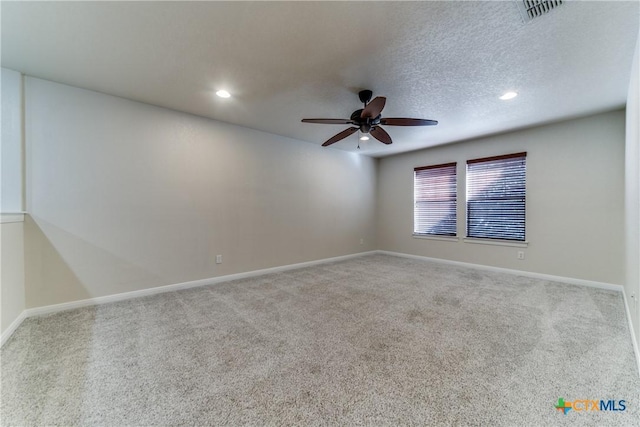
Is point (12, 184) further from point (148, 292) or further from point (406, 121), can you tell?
point (406, 121)

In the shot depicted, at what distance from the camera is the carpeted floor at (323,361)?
1373 millimetres

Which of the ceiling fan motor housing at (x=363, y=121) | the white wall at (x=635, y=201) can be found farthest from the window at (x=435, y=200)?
the ceiling fan motor housing at (x=363, y=121)

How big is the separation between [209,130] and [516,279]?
5277mm

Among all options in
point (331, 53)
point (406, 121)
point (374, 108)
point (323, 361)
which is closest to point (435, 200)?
point (406, 121)

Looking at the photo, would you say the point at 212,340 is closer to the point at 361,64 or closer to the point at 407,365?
the point at 407,365

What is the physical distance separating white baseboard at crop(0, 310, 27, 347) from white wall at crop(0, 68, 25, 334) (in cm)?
3

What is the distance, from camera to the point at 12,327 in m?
2.24

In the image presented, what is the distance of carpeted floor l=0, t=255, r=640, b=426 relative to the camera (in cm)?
137

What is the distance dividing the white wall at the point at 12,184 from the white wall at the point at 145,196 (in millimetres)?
87

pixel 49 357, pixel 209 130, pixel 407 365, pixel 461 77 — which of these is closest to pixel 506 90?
pixel 461 77

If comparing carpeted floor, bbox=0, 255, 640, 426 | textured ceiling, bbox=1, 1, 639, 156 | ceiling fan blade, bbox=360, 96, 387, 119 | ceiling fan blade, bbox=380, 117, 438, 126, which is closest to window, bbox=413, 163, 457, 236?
textured ceiling, bbox=1, 1, 639, 156

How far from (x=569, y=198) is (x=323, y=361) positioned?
4.42 meters

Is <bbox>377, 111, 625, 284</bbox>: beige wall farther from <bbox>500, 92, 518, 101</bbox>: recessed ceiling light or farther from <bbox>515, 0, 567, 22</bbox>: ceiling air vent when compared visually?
<bbox>515, 0, 567, 22</bbox>: ceiling air vent

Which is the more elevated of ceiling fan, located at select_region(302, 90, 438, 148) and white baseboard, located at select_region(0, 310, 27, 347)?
ceiling fan, located at select_region(302, 90, 438, 148)
